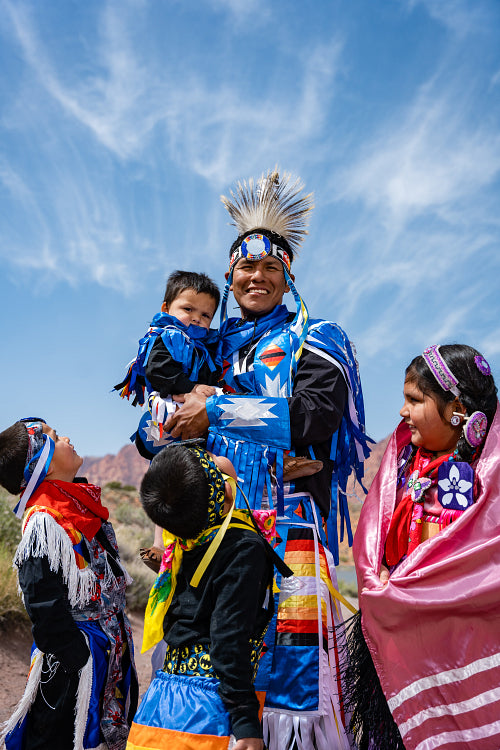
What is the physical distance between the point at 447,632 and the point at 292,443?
1059 mm

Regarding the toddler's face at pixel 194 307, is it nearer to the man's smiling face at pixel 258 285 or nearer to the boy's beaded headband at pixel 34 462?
the man's smiling face at pixel 258 285

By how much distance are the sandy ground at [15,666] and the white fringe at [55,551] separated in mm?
2853

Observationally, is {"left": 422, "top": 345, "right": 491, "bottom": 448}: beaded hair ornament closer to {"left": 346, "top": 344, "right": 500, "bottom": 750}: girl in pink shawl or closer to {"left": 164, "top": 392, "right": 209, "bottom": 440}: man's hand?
{"left": 346, "top": 344, "right": 500, "bottom": 750}: girl in pink shawl

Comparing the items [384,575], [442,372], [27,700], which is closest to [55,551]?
[27,700]

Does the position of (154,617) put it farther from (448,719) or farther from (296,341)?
(296,341)

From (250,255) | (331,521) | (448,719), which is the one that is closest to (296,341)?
(250,255)

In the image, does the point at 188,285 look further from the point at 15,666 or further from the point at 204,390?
Answer: the point at 15,666

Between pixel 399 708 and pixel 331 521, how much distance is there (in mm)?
978

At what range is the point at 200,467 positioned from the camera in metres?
2.29

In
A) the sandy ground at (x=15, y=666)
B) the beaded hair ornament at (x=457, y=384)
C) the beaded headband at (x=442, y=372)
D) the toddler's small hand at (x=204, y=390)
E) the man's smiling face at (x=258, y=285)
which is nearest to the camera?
the beaded hair ornament at (x=457, y=384)

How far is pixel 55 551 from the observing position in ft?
9.06

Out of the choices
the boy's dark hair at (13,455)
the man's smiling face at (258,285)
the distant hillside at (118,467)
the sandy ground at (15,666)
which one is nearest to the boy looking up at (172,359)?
the man's smiling face at (258,285)

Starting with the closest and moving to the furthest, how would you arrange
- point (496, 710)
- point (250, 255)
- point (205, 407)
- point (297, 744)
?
point (496, 710) < point (297, 744) < point (205, 407) < point (250, 255)

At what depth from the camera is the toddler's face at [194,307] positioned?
3.71 metres
